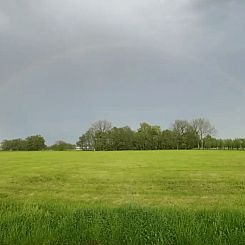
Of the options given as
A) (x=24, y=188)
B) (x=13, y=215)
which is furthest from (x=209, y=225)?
(x=24, y=188)

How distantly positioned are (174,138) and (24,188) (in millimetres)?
120139

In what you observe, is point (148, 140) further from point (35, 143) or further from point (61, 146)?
point (35, 143)

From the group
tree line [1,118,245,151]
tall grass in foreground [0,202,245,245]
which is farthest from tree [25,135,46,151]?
tall grass in foreground [0,202,245,245]

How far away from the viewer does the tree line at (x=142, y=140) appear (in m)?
138

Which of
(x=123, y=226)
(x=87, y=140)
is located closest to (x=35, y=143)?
(x=87, y=140)

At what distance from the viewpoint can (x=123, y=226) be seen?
24.8ft

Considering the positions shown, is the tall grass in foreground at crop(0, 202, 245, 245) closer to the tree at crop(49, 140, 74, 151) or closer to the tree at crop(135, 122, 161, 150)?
the tree at crop(135, 122, 161, 150)

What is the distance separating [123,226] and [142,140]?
132 metres

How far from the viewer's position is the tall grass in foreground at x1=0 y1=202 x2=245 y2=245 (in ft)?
22.3

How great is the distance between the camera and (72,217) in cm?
834

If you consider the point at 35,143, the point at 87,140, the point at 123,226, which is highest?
the point at 87,140

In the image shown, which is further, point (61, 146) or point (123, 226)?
point (61, 146)

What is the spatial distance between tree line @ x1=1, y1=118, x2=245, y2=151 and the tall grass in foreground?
423 ft

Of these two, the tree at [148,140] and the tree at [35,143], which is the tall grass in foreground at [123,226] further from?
the tree at [35,143]
